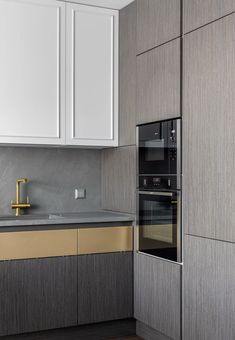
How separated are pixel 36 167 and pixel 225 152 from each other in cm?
189

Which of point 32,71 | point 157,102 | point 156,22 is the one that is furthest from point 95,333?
point 156,22

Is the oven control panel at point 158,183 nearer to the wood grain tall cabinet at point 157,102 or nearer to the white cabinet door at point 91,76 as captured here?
the wood grain tall cabinet at point 157,102

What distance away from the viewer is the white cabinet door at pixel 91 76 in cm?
386

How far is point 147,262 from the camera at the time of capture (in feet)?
11.7

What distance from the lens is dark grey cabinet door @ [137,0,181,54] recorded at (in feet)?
10.7

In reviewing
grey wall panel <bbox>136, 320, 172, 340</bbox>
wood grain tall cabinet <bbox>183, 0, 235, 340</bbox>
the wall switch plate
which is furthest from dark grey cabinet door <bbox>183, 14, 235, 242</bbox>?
the wall switch plate

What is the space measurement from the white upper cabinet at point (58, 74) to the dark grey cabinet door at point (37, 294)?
93 centimetres

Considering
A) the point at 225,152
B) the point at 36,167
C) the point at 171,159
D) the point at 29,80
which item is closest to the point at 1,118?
the point at 29,80

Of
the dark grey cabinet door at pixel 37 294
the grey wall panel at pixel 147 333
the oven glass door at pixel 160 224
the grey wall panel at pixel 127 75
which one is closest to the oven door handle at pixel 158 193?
the oven glass door at pixel 160 224

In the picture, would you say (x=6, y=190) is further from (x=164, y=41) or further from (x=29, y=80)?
(x=164, y=41)

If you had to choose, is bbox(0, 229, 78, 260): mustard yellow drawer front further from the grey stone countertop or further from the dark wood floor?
the dark wood floor

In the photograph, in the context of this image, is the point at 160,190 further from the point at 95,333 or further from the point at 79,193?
the point at 95,333

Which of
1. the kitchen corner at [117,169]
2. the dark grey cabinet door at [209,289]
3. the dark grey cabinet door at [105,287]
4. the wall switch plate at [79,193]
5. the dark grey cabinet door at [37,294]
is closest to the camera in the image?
the dark grey cabinet door at [209,289]

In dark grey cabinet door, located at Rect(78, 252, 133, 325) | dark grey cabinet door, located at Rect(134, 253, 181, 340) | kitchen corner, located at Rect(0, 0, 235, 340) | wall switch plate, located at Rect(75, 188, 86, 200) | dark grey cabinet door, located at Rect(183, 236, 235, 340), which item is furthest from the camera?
wall switch plate, located at Rect(75, 188, 86, 200)
